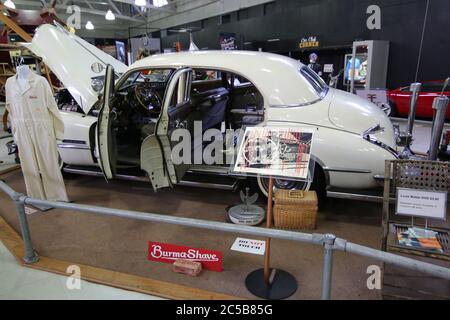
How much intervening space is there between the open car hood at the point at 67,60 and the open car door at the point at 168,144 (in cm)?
122

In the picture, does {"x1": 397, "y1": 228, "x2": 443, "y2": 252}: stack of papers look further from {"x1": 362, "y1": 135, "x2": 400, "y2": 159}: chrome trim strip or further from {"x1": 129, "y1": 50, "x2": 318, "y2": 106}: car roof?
{"x1": 129, "y1": 50, "x2": 318, "y2": 106}: car roof

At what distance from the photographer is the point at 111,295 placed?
2.30m

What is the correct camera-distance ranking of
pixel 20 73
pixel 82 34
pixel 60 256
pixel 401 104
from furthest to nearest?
pixel 82 34, pixel 401 104, pixel 20 73, pixel 60 256

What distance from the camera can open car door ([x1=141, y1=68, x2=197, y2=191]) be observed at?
122 inches

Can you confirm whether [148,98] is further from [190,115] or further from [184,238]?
[184,238]

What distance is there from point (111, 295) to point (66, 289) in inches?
13.7

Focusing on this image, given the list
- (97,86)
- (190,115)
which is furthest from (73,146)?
(190,115)

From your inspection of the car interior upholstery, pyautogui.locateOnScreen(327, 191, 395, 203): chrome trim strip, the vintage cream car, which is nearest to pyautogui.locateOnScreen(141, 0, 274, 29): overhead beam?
the car interior upholstery

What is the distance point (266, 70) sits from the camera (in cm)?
331

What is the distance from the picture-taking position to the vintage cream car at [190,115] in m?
3.03

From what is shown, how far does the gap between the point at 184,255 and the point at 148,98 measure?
242 cm

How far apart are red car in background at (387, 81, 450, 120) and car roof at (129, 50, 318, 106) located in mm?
5532
